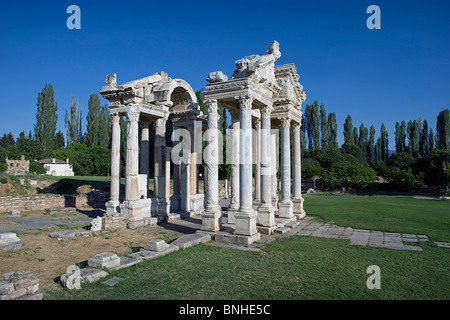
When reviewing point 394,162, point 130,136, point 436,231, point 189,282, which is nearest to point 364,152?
point 394,162

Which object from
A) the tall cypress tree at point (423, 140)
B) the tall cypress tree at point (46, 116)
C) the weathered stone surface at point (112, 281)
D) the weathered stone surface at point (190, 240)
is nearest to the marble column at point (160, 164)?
the weathered stone surface at point (190, 240)

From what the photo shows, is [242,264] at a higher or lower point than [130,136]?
lower

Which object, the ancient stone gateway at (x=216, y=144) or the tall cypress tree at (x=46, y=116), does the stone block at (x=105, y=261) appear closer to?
the ancient stone gateway at (x=216, y=144)

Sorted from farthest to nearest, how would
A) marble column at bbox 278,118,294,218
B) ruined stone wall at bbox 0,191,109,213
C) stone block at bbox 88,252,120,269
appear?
ruined stone wall at bbox 0,191,109,213, marble column at bbox 278,118,294,218, stone block at bbox 88,252,120,269

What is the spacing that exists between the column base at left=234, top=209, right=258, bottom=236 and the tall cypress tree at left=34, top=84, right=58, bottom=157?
151 feet

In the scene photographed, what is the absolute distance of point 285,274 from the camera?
640 cm

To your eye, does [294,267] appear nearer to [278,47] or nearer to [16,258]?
[16,258]

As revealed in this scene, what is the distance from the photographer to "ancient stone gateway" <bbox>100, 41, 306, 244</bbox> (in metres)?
9.99

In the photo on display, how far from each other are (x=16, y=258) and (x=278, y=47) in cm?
1069

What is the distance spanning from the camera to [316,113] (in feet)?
175

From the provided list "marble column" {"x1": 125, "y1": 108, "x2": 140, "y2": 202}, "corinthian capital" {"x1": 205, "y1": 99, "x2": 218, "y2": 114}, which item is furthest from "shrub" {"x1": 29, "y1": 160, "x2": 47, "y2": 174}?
"corinthian capital" {"x1": 205, "y1": 99, "x2": 218, "y2": 114}

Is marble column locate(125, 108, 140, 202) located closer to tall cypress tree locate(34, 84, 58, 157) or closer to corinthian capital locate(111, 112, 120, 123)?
corinthian capital locate(111, 112, 120, 123)

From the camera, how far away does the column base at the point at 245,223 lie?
31.0 ft

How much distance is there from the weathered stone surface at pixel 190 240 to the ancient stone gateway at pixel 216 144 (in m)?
0.53
